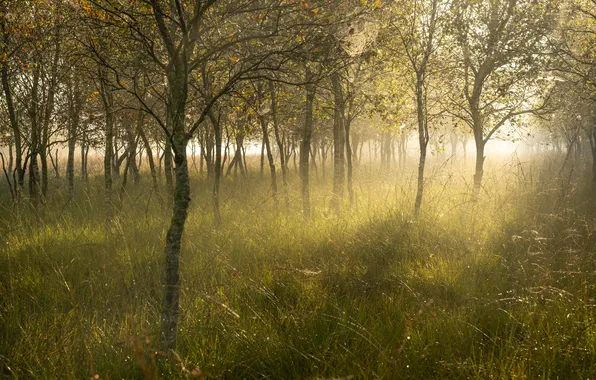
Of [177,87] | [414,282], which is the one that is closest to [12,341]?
[177,87]

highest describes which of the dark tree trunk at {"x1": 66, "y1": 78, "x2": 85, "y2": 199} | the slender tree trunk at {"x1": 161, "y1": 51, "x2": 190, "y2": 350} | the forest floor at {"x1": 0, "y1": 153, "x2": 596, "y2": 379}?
the dark tree trunk at {"x1": 66, "y1": 78, "x2": 85, "y2": 199}

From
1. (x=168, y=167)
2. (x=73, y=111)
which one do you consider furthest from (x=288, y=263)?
(x=73, y=111)

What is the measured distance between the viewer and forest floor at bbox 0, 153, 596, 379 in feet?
9.31

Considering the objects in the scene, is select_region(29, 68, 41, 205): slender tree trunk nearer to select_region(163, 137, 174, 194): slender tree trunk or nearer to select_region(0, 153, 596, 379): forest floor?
select_region(0, 153, 596, 379): forest floor

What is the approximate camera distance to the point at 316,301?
398 cm

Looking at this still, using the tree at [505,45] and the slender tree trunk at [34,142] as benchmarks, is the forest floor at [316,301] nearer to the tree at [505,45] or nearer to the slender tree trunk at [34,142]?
the slender tree trunk at [34,142]

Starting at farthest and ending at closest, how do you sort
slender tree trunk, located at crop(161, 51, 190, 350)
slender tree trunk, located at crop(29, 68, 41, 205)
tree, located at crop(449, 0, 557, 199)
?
tree, located at crop(449, 0, 557, 199) < slender tree trunk, located at crop(29, 68, 41, 205) < slender tree trunk, located at crop(161, 51, 190, 350)

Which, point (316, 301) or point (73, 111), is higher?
point (73, 111)

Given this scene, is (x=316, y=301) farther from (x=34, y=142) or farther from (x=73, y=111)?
(x=73, y=111)

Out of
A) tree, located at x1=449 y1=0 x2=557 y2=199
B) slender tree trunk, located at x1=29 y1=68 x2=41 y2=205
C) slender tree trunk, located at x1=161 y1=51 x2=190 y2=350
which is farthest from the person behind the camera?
tree, located at x1=449 y1=0 x2=557 y2=199

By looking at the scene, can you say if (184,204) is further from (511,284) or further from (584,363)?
(511,284)

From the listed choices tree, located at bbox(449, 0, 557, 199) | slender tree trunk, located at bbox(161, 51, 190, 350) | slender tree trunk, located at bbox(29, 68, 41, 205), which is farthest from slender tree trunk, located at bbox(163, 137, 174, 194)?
tree, located at bbox(449, 0, 557, 199)

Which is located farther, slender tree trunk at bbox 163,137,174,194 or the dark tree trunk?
slender tree trunk at bbox 163,137,174,194

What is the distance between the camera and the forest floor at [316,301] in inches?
112
